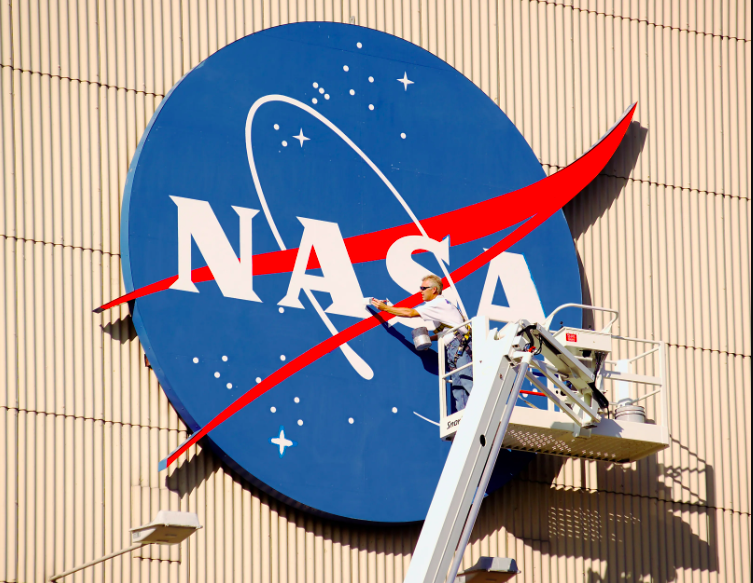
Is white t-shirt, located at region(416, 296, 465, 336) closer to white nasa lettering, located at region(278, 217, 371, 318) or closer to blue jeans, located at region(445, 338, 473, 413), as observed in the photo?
blue jeans, located at region(445, 338, 473, 413)

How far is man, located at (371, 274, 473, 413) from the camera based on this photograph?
1806 cm

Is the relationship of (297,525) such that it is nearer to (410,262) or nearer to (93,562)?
(93,562)

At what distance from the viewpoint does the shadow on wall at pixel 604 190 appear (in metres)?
21.0

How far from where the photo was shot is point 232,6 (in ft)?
65.0

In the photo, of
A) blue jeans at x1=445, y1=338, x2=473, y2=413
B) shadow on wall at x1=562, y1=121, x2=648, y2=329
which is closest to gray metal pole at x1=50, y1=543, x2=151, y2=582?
blue jeans at x1=445, y1=338, x2=473, y2=413

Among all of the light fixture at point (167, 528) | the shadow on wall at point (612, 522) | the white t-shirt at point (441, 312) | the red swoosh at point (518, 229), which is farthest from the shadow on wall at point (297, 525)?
the white t-shirt at point (441, 312)

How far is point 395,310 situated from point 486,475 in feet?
13.5

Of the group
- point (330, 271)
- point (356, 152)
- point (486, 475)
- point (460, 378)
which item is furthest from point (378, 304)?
point (486, 475)

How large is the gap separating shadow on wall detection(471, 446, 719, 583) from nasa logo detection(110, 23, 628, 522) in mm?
1599

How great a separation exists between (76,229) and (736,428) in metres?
10.7

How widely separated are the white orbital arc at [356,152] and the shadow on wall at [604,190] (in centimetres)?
267

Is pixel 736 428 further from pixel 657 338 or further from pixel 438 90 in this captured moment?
pixel 438 90

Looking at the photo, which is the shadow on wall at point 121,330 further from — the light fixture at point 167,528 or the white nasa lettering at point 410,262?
the white nasa lettering at point 410,262

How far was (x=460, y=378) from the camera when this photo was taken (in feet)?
59.3
